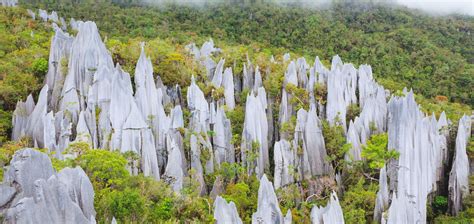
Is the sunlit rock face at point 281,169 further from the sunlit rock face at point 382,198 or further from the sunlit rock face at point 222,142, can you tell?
the sunlit rock face at point 382,198

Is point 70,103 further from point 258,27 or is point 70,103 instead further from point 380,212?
point 258,27

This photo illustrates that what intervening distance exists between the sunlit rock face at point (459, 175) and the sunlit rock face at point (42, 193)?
56.4 feet

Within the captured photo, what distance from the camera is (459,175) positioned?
21859mm

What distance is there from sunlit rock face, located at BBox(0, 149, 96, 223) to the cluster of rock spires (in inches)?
236

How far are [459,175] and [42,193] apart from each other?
18999mm

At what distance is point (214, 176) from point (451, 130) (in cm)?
1333

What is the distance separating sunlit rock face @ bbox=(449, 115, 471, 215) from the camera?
21641 mm

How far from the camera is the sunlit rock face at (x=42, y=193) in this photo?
11.0 metres

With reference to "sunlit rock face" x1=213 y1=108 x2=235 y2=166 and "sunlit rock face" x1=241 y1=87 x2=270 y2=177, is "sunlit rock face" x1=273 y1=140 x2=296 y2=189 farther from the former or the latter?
"sunlit rock face" x1=213 y1=108 x2=235 y2=166

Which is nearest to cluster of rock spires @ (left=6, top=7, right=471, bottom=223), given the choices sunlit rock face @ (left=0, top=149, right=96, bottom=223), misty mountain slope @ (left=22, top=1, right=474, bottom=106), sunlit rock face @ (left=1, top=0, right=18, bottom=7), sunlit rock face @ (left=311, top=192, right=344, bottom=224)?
sunlit rock face @ (left=311, top=192, right=344, bottom=224)

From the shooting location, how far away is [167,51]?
95.0 feet

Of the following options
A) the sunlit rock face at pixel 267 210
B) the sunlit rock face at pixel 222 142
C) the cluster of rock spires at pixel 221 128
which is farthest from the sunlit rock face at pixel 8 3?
the sunlit rock face at pixel 267 210

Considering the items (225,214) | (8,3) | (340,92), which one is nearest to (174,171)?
(225,214)

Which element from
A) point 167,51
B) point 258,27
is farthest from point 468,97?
point 167,51
